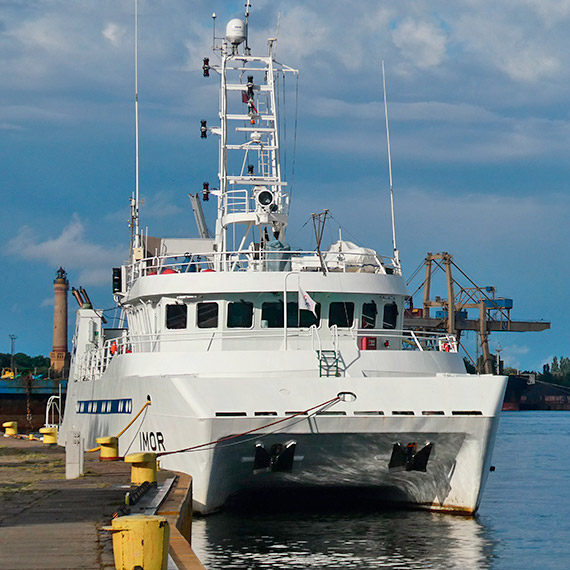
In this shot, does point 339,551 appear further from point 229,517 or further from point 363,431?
point 229,517

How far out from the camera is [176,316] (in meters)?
22.4

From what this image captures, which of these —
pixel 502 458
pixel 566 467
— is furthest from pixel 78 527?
pixel 502 458

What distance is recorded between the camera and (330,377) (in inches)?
745

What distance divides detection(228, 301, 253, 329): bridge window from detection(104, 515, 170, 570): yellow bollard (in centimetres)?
1269

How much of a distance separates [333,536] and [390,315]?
21.6ft

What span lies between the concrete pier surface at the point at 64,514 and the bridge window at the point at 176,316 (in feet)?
11.1

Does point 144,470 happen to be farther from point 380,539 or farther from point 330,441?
point 380,539

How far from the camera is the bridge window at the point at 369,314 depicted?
74.6ft

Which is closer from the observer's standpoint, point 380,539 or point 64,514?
point 64,514

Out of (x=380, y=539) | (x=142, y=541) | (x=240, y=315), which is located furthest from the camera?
(x=240, y=315)

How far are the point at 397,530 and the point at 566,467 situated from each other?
22.4 metres

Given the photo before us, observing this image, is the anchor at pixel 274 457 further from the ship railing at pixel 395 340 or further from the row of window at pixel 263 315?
the row of window at pixel 263 315

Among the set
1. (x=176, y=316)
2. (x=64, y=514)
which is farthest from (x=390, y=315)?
(x=64, y=514)

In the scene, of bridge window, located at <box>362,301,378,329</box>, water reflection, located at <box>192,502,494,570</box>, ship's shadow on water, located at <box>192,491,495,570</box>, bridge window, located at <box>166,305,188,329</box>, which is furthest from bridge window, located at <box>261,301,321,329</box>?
water reflection, located at <box>192,502,494,570</box>
